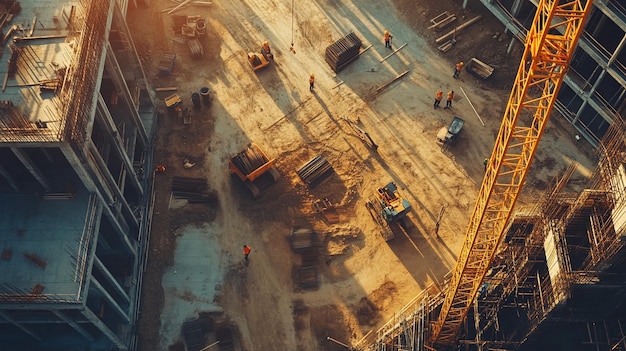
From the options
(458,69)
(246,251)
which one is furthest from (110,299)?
(458,69)

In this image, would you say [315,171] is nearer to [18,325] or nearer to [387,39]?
[387,39]

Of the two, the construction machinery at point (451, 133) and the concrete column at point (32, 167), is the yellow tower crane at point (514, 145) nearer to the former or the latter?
the construction machinery at point (451, 133)

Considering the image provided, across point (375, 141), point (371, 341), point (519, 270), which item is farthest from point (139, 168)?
point (519, 270)

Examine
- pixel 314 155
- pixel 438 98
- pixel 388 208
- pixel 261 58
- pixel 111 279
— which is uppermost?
pixel 261 58

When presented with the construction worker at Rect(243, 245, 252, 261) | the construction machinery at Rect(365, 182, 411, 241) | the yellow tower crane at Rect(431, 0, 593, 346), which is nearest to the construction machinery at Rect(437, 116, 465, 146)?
the construction machinery at Rect(365, 182, 411, 241)

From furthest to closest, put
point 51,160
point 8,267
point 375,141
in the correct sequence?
point 375,141 → point 51,160 → point 8,267

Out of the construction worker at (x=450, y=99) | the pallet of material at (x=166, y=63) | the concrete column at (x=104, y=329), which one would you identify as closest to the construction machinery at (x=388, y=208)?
the construction worker at (x=450, y=99)

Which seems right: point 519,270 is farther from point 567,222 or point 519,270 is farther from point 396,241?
point 396,241
